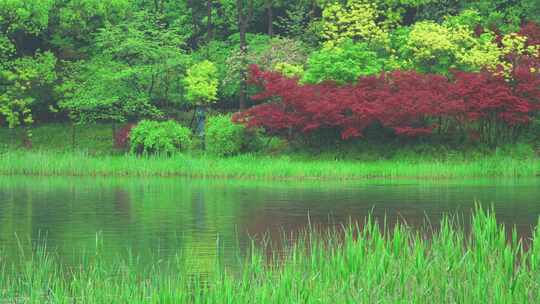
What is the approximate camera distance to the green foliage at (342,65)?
1629 inches

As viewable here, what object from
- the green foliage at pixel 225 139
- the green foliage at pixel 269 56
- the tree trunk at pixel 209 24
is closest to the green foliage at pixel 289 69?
the green foliage at pixel 269 56

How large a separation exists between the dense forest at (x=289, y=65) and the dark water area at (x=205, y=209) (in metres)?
5.57

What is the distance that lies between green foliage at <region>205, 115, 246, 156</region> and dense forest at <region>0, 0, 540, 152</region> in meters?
0.25

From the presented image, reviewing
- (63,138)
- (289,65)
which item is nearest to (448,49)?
(289,65)

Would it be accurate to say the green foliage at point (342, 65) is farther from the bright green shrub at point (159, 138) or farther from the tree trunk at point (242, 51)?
the bright green shrub at point (159, 138)

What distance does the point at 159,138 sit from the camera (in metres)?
41.3

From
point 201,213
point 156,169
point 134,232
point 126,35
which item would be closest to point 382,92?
point 156,169

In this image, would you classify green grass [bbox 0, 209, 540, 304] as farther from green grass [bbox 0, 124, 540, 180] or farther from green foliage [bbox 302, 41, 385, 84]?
green foliage [bbox 302, 41, 385, 84]

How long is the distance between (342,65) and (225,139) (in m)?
5.51

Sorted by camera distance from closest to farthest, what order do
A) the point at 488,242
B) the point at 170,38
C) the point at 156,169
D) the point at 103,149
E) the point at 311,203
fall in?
1. the point at 488,242
2. the point at 311,203
3. the point at 156,169
4. the point at 103,149
5. the point at 170,38

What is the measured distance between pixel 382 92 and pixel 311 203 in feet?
44.4

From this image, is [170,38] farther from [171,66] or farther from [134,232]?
[134,232]

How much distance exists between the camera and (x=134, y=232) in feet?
66.4

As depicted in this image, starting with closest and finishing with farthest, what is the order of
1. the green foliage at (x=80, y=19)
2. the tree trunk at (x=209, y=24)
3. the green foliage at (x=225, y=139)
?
the green foliage at (x=225, y=139) → the green foliage at (x=80, y=19) → the tree trunk at (x=209, y=24)
